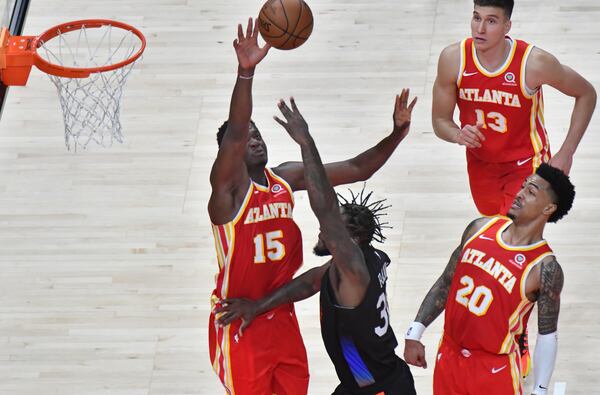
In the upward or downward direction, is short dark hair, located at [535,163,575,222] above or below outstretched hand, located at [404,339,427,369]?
above

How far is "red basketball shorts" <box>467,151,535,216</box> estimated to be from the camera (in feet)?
19.4

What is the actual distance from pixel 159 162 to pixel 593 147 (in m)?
2.47

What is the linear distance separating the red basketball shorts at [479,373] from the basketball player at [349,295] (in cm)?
17

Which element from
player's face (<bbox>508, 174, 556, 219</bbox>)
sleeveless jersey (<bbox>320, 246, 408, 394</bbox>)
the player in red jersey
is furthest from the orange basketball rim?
player's face (<bbox>508, 174, 556, 219</bbox>)

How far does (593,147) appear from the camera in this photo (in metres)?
7.47

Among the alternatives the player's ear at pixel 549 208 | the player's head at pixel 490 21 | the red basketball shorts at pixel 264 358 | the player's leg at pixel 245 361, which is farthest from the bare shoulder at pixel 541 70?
the player's leg at pixel 245 361

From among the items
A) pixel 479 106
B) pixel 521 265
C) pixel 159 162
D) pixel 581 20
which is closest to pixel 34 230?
pixel 159 162

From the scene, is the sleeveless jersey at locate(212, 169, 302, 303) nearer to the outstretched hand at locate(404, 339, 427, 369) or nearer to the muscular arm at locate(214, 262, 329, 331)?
the muscular arm at locate(214, 262, 329, 331)

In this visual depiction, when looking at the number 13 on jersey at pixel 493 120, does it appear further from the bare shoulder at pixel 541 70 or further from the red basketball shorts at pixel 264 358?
the red basketball shorts at pixel 264 358

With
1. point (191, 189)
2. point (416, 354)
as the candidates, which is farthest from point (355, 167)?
point (191, 189)

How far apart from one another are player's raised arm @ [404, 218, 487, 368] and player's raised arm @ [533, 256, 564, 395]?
0.36 m

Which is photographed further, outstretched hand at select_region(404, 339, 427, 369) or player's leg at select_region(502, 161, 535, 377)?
player's leg at select_region(502, 161, 535, 377)

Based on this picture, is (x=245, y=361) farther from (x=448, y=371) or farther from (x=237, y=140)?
(x=237, y=140)

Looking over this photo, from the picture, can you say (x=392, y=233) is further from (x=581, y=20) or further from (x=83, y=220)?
(x=581, y=20)
